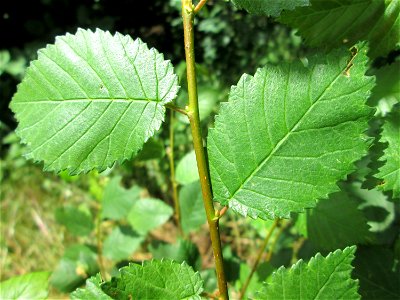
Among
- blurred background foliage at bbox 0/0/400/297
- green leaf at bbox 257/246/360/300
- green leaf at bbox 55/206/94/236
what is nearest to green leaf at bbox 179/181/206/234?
blurred background foliage at bbox 0/0/400/297

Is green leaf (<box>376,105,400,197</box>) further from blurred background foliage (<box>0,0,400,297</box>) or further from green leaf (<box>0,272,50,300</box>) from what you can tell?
green leaf (<box>0,272,50,300</box>)

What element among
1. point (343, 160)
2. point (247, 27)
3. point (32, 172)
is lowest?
point (32, 172)

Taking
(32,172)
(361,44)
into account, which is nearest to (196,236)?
(32,172)

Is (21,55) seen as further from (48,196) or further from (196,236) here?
(196,236)

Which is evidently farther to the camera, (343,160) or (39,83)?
(39,83)

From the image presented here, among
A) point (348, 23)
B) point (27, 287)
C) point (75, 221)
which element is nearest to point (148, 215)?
point (75, 221)

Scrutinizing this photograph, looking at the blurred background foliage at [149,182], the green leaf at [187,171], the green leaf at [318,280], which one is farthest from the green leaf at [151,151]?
the green leaf at [318,280]

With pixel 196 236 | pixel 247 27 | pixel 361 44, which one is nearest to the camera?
pixel 361 44
